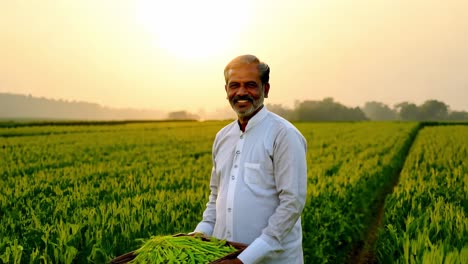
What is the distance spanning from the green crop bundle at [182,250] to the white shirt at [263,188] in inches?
6.2

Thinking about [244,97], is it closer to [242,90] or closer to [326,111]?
[242,90]

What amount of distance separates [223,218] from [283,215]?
53cm

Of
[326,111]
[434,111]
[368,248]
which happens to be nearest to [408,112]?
[434,111]

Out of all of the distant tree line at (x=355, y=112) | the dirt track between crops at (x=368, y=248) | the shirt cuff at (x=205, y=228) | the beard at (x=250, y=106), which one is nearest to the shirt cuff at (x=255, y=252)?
the shirt cuff at (x=205, y=228)

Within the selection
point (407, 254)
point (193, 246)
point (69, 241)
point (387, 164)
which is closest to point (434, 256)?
point (407, 254)

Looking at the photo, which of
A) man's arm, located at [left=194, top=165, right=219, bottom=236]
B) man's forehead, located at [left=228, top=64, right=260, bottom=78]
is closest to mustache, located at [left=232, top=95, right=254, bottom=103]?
man's forehead, located at [left=228, top=64, right=260, bottom=78]

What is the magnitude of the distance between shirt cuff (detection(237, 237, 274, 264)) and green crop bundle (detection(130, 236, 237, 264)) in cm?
11

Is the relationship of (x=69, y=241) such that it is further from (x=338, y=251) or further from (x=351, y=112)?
(x=351, y=112)

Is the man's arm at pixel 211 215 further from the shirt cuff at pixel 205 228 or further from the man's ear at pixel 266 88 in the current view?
the man's ear at pixel 266 88

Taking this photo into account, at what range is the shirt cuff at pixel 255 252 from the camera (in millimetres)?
2650

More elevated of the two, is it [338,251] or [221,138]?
[221,138]

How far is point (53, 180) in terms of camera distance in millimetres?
10758

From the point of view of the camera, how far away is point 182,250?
8.67 feet

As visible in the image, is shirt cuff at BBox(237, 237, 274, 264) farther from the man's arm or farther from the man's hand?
the man's arm
